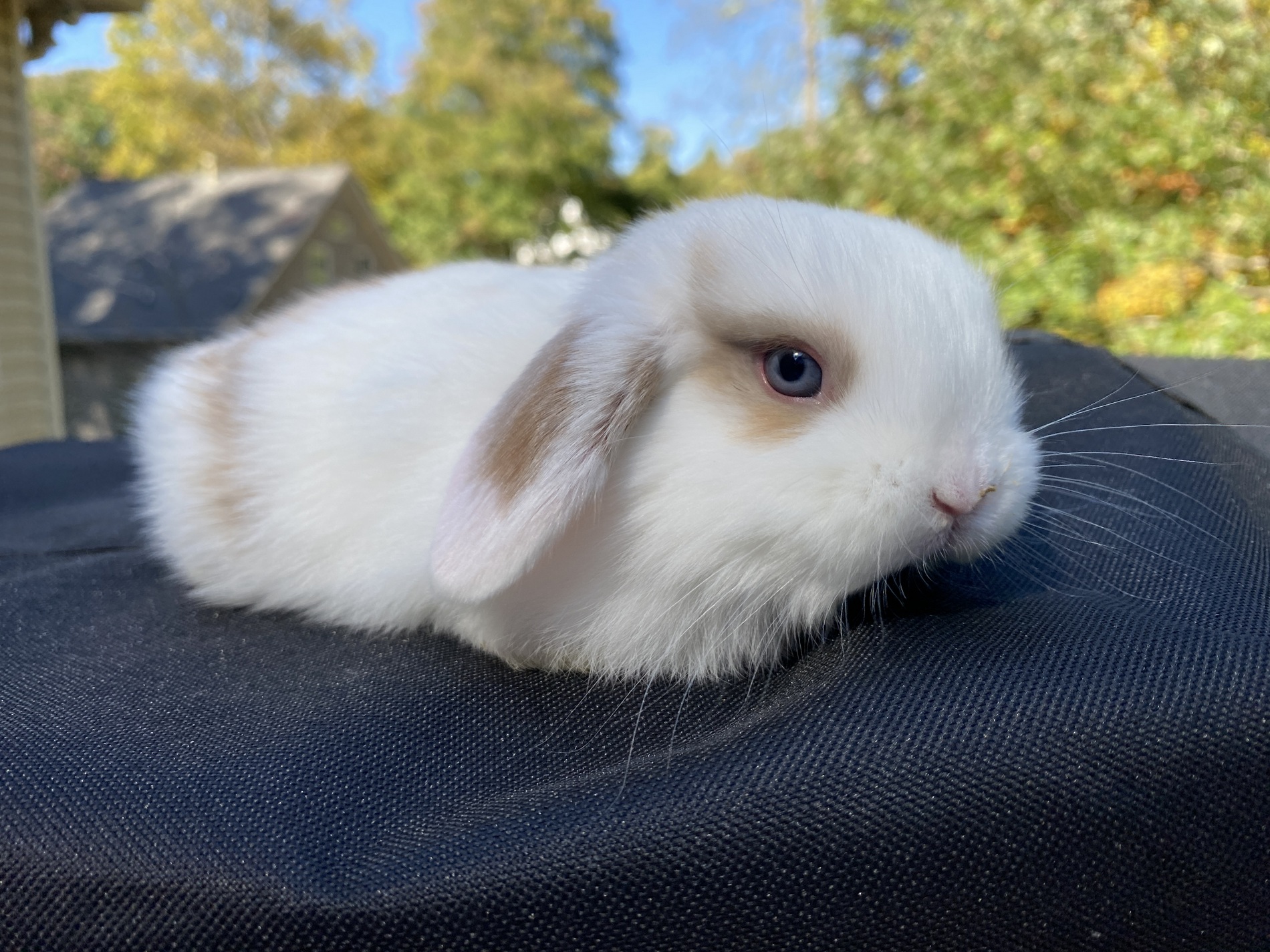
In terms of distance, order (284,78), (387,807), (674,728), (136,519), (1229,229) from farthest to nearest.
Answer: (284,78) < (1229,229) < (136,519) < (674,728) < (387,807)

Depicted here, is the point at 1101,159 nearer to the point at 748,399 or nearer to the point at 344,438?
the point at 748,399

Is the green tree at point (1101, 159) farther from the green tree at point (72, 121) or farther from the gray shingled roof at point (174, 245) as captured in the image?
the green tree at point (72, 121)

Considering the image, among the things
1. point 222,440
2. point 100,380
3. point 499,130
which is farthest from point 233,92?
point 222,440

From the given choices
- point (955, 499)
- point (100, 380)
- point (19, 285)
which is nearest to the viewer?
point (955, 499)

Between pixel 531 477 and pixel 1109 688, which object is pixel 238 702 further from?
pixel 1109 688

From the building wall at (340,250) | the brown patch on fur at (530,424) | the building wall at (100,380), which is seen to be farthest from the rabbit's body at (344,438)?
the building wall at (340,250)

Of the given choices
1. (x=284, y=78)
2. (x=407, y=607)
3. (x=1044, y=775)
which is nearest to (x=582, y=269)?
(x=407, y=607)
